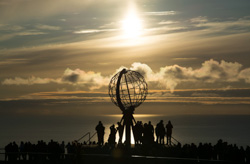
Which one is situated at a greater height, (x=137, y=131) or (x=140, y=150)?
(x=137, y=131)

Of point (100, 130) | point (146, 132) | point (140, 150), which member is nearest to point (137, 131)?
point (146, 132)

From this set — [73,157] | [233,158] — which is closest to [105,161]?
[73,157]

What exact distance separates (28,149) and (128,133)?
11202 millimetres

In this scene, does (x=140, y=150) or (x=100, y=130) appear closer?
(x=140, y=150)

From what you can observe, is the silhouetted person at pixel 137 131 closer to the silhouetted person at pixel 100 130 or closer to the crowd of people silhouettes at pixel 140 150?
the crowd of people silhouettes at pixel 140 150

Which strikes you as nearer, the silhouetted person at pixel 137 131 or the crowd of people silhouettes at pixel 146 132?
the crowd of people silhouettes at pixel 146 132

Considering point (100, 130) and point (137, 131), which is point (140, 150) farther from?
point (100, 130)

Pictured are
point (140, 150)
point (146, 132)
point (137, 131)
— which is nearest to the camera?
point (140, 150)


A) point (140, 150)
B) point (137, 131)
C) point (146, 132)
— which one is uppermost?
point (137, 131)

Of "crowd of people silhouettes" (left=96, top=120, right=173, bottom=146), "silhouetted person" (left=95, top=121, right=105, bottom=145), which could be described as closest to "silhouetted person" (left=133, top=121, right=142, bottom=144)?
"crowd of people silhouettes" (left=96, top=120, right=173, bottom=146)

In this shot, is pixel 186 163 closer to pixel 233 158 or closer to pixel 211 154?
pixel 233 158

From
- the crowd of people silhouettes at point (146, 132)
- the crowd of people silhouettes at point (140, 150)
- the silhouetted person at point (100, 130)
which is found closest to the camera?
the crowd of people silhouettes at point (140, 150)

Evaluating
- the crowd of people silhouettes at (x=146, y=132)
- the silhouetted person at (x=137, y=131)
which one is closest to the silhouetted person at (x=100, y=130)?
the crowd of people silhouettes at (x=146, y=132)

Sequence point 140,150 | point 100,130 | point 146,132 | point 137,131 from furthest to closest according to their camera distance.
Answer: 1. point 137,131
2. point 100,130
3. point 146,132
4. point 140,150
